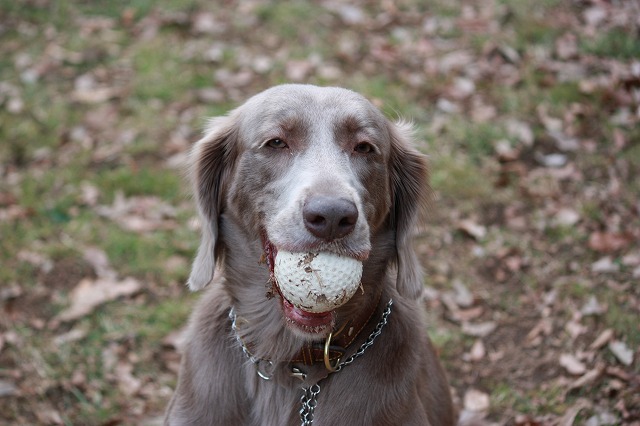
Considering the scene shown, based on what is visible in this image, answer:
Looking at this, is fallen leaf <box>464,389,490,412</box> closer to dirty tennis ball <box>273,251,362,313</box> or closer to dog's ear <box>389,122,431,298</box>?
dog's ear <box>389,122,431,298</box>

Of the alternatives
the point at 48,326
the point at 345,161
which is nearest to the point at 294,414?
the point at 345,161

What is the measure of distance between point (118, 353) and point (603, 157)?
12.9ft

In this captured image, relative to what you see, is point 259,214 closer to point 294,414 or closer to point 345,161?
point 345,161

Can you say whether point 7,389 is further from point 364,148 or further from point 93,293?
point 364,148

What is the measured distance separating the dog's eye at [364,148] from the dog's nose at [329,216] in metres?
0.58

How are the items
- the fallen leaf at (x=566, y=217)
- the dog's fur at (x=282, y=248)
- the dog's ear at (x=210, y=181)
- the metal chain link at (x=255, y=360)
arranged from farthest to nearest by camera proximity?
the fallen leaf at (x=566, y=217), the dog's ear at (x=210, y=181), the metal chain link at (x=255, y=360), the dog's fur at (x=282, y=248)

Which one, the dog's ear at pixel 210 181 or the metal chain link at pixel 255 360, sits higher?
the dog's ear at pixel 210 181

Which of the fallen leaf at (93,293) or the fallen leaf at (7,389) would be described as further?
the fallen leaf at (93,293)

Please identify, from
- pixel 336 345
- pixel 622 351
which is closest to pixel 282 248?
pixel 336 345

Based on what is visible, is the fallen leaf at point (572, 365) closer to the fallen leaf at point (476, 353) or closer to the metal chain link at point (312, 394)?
the fallen leaf at point (476, 353)

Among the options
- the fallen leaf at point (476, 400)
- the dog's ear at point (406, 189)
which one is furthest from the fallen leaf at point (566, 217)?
the dog's ear at point (406, 189)

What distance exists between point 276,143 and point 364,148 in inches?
15.4

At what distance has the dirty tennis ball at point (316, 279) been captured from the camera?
273 centimetres

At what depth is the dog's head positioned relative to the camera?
111 inches
